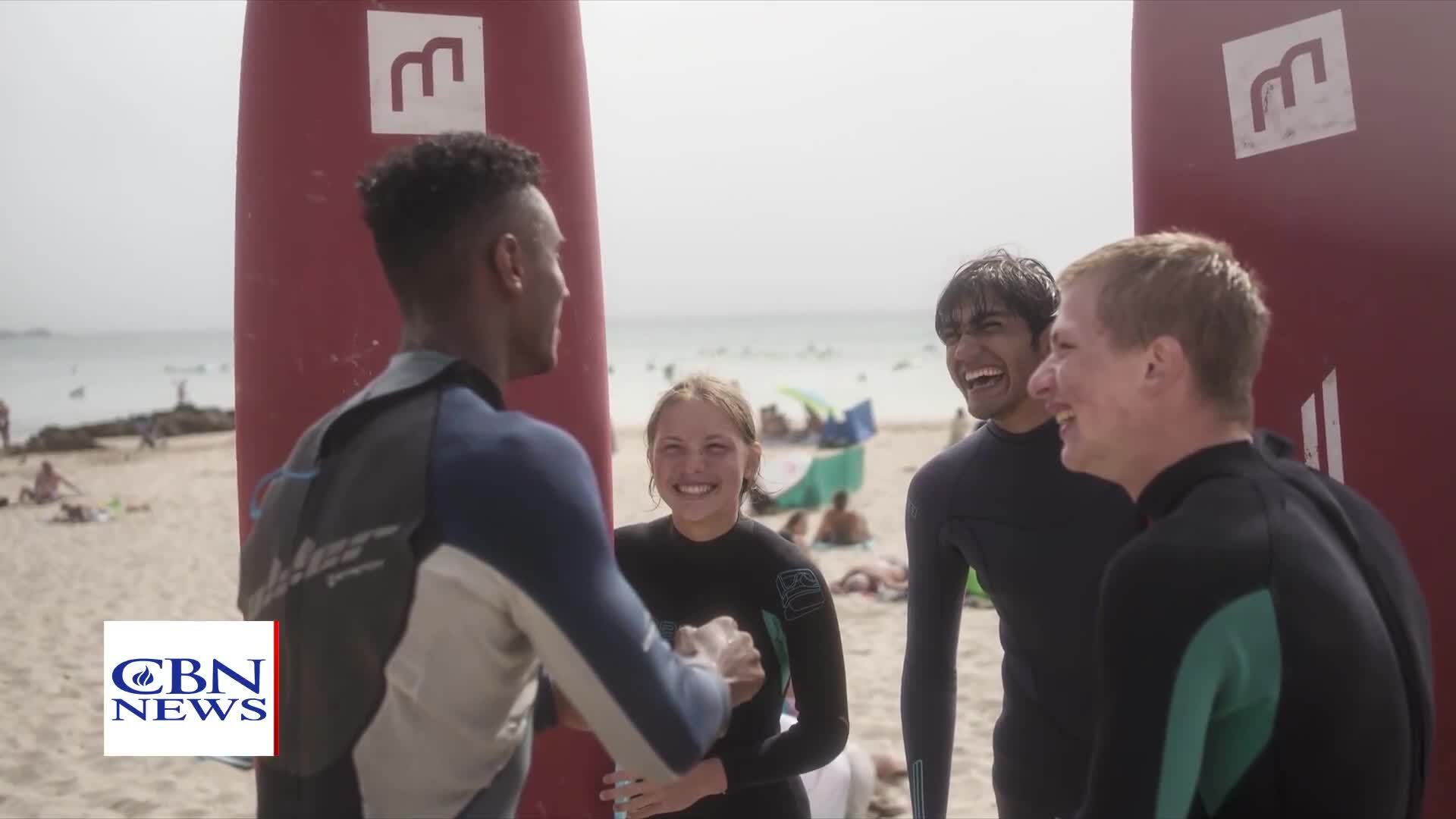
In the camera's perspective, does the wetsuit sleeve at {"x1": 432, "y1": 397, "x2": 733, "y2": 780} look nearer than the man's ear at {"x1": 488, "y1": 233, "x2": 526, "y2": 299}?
Yes

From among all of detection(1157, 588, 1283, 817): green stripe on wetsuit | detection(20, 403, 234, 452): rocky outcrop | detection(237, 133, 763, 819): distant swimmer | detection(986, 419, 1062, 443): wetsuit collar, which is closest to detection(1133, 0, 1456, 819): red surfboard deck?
detection(986, 419, 1062, 443): wetsuit collar

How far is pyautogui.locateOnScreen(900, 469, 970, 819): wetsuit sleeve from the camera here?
2.25 metres

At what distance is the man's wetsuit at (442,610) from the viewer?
1095mm

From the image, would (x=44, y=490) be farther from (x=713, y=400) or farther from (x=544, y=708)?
(x=544, y=708)

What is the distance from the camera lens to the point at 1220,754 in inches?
42.3

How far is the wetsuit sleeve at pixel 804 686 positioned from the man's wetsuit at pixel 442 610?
2.66 feet

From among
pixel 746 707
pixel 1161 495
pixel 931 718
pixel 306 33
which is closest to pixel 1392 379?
pixel 931 718

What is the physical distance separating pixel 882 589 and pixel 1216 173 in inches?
234

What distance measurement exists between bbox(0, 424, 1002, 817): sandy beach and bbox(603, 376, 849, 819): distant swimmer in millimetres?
1028

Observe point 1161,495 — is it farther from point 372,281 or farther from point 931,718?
point 372,281

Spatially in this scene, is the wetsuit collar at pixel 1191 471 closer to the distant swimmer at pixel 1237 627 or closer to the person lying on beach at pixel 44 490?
the distant swimmer at pixel 1237 627

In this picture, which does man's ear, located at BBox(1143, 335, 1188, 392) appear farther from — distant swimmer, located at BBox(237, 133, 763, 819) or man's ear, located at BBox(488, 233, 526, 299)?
man's ear, located at BBox(488, 233, 526, 299)

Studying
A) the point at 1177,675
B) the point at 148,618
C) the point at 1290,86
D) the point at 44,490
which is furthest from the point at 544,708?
the point at 44,490

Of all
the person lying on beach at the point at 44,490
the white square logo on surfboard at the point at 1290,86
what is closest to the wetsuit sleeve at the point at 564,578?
the white square logo on surfboard at the point at 1290,86
